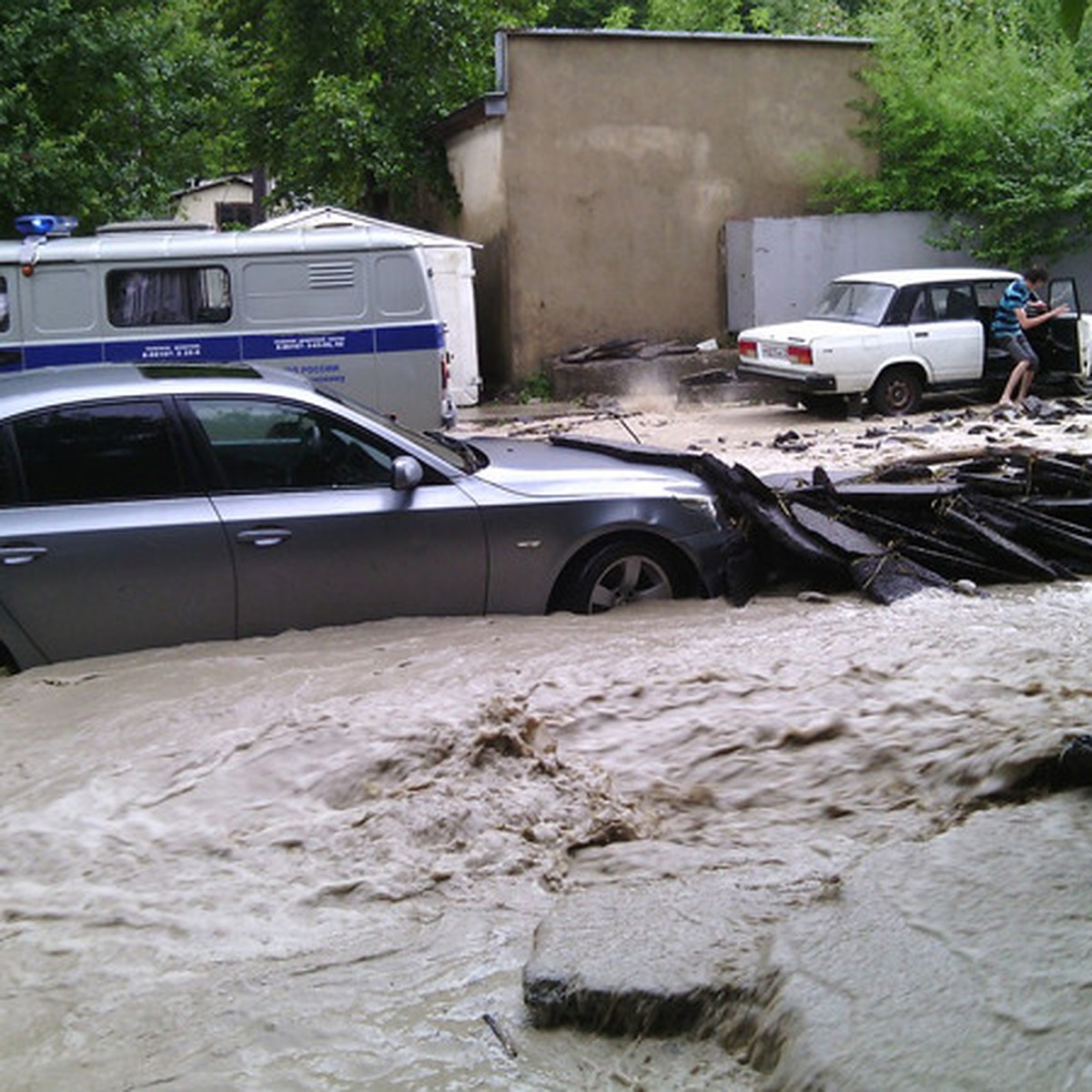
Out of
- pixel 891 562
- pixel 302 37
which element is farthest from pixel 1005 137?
pixel 891 562

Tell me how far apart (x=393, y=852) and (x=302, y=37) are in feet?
71.7

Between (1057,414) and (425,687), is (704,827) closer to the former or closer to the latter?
(425,687)

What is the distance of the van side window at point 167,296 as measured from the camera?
→ 12.0 m

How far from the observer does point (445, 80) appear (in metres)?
23.5

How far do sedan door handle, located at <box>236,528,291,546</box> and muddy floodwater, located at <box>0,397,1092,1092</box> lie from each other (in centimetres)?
46

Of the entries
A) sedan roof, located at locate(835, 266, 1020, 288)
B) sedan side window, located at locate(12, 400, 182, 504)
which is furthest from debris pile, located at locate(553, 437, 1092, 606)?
sedan roof, located at locate(835, 266, 1020, 288)

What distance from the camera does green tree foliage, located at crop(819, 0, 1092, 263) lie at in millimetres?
20547

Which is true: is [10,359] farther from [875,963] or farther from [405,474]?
[875,963]

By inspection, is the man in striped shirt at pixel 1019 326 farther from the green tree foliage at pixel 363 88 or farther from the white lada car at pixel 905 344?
the green tree foliage at pixel 363 88

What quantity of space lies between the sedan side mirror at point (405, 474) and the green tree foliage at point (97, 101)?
10796 mm

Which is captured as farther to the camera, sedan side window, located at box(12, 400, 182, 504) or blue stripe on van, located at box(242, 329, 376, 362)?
blue stripe on van, located at box(242, 329, 376, 362)

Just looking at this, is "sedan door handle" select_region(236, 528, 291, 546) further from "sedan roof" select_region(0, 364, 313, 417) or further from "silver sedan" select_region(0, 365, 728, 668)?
"sedan roof" select_region(0, 364, 313, 417)

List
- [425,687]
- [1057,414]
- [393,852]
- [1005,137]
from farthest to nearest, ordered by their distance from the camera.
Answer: [1005,137]
[1057,414]
[425,687]
[393,852]

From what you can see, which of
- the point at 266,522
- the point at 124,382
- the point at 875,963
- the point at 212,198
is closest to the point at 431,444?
the point at 266,522
